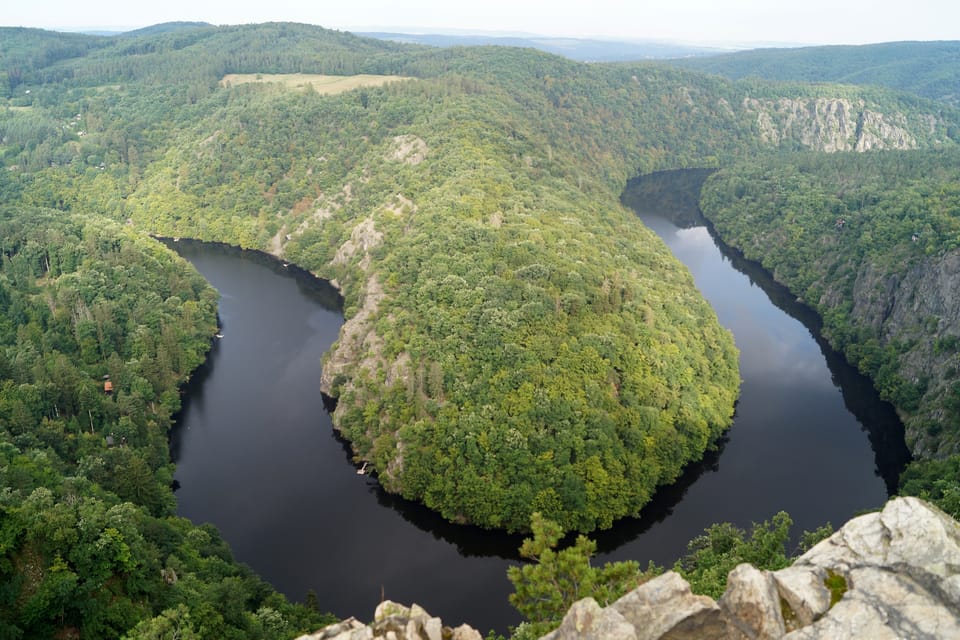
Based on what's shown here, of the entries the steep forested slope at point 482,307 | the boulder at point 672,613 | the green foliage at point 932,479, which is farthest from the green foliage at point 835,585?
the steep forested slope at point 482,307

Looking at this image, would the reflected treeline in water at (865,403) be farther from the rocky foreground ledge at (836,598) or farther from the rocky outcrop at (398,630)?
the rocky outcrop at (398,630)

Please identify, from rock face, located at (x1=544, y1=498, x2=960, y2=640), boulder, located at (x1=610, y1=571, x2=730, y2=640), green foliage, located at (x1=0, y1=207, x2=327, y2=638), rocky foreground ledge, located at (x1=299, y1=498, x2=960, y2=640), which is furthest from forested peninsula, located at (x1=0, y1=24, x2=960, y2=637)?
rock face, located at (x1=544, y1=498, x2=960, y2=640)

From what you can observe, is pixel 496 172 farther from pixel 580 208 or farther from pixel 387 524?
pixel 387 524

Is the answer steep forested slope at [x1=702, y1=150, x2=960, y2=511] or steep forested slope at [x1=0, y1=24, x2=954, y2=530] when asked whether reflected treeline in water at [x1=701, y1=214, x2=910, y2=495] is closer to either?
steep forested slope at [x1=702, y1=150, x2=960, y2=511]

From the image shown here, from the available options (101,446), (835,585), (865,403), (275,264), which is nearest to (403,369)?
(101,446)

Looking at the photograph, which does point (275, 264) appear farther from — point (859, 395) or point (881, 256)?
point (881, 256)

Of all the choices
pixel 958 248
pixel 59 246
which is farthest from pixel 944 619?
pixel 59 246
